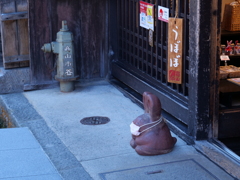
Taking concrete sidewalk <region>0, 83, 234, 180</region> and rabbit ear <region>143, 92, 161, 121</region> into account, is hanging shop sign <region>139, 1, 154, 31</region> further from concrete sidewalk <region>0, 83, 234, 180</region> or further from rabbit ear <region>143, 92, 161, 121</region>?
rabbit ear <region>143, 92, 161, 121</region>

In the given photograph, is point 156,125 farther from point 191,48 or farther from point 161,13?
Answer: point 161,13

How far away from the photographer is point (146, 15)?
23.4ft

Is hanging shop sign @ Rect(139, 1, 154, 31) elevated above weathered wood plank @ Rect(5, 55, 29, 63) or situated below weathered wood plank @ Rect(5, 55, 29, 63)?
above

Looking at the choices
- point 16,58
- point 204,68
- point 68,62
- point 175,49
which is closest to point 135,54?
point 68,62

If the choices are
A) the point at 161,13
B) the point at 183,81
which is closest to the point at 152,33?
the point at 161,13

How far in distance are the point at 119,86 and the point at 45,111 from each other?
162cm

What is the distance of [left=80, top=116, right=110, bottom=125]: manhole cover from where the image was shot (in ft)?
22.0

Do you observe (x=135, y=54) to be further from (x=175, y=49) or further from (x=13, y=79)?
(x=13, y=79)

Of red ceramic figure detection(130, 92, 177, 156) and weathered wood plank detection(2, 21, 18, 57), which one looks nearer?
red ceramic figure detection(130, 92, 177, 156)

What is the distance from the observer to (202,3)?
17.7 feet

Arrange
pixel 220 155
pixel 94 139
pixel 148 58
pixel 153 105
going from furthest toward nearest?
pixel 148 58 < pixel 94 139 < pixel 153 105 < pixel 220 155

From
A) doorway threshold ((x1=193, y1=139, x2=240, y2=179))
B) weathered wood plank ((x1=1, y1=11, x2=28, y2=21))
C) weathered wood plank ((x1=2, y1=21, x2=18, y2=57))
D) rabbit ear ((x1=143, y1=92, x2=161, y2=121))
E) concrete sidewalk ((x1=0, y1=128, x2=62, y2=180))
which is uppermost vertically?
weathered wood plank ((x1=1, y1=11, x2=28, y2=21))

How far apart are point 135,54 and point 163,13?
4.54 feet

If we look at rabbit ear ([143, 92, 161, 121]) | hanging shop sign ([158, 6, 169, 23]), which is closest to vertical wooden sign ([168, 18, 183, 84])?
hanging shop sign ([158, 6, 169, 23])
